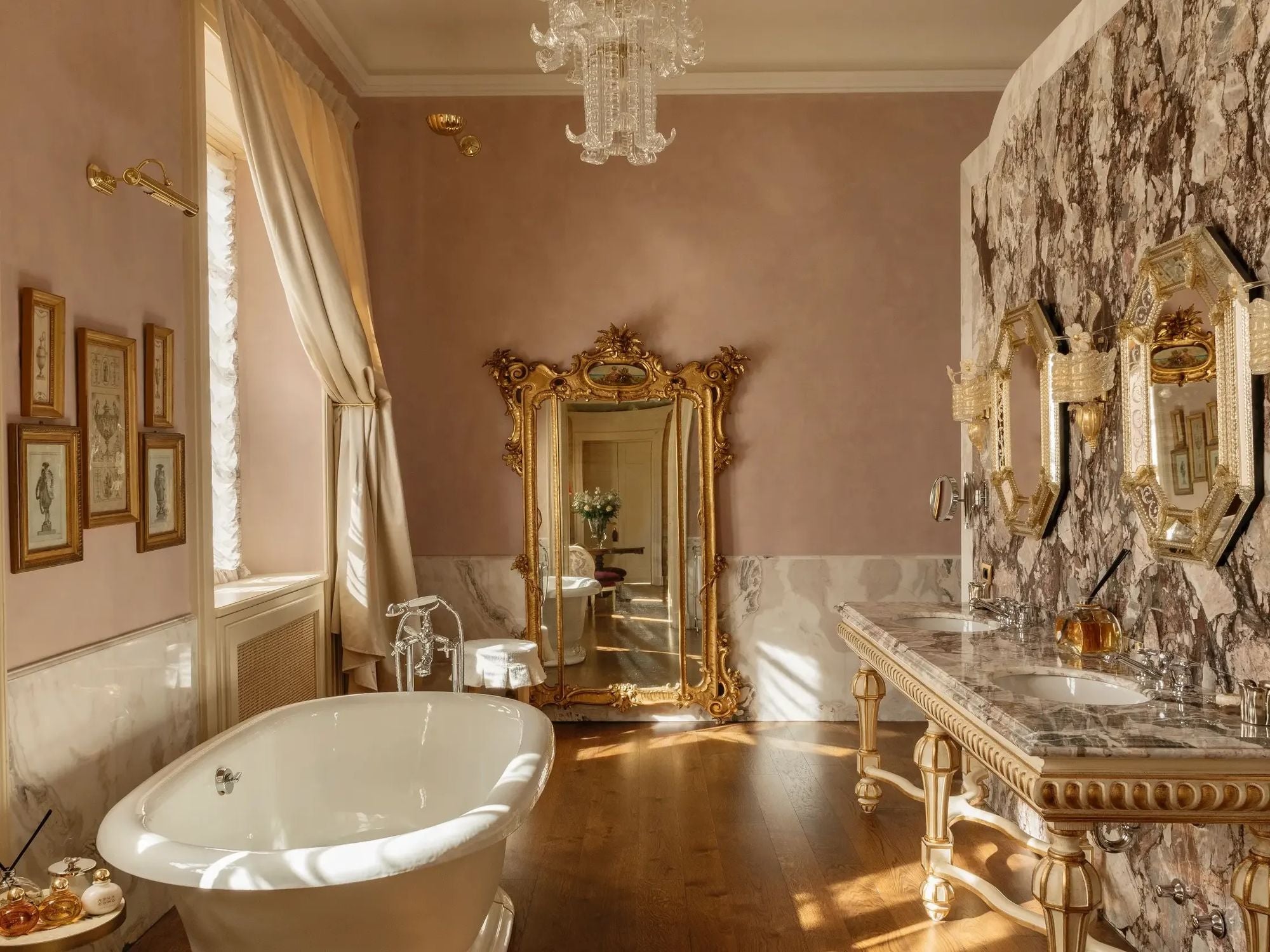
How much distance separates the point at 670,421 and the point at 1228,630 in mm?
2844

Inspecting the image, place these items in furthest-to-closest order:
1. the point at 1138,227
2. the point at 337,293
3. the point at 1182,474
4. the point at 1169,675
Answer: the point at 337,293 → the point at 1138,227 → the point at 1182,474 → the point at 1169,675

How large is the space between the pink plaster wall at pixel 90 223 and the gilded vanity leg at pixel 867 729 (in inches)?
87.2

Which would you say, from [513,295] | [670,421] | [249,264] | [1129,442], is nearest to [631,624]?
[670,421]

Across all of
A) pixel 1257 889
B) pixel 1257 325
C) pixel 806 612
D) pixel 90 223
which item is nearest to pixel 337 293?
pixel 90 223

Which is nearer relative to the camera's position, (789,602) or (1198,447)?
(1198,447)

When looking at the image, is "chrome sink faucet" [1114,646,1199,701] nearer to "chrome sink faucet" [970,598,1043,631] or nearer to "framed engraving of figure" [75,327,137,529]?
"chrome sink faucet" [970,598,1043,631]

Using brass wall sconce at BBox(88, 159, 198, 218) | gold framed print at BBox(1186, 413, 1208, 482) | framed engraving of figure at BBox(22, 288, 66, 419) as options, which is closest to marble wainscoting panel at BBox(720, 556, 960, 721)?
gold framed print at BBox(1186, 413, 1208, 482)

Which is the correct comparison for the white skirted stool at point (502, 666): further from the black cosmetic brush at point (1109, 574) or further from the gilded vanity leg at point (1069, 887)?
the gilded vanity leg at point (1069, 887)

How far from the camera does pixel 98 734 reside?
7.78 feet

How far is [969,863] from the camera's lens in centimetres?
309

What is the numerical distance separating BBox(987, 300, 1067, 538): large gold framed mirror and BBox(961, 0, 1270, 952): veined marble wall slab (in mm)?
54

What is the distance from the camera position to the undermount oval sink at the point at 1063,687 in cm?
231

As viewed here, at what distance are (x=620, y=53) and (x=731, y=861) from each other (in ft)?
7.91

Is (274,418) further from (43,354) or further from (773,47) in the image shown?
(773,47)
